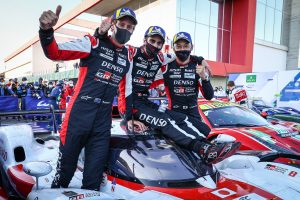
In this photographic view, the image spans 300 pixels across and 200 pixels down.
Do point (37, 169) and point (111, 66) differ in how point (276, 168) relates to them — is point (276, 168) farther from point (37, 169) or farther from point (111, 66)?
point (37, 169)

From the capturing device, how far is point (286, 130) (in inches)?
190

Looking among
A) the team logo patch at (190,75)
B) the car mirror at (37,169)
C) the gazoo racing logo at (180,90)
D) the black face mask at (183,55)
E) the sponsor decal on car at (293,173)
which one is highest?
the black face mask at (183,55)

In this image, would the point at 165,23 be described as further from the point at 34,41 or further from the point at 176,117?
the point at 34,41

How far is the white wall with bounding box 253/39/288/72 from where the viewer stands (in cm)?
2338

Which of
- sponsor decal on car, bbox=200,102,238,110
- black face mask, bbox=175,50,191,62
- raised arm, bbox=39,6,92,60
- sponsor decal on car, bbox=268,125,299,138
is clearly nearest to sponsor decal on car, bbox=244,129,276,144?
sponsor decal on car, bbox=268,125,299,138

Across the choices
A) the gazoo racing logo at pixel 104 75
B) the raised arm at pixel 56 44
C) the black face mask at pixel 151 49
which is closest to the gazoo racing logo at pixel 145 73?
the black face mask at pixel 151 49

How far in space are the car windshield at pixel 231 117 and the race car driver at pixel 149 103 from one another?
6.46 feet

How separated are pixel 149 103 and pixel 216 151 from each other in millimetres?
967

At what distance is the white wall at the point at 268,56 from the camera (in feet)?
76.7

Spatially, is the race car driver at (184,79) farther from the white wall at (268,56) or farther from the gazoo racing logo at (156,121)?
the white wall at (268,56)

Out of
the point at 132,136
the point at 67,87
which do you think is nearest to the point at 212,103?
the point at 132,136

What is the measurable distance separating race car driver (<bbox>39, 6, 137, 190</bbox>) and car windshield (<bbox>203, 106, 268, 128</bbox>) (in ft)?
9.05

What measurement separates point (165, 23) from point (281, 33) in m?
13.9

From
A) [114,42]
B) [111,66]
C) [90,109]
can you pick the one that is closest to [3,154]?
[90,109]
